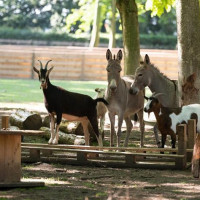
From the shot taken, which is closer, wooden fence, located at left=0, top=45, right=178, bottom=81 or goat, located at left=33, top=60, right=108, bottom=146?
goat, located at left=33, top=60, right=108, bottom=146

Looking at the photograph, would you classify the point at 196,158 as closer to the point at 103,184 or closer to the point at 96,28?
the point at 103,184

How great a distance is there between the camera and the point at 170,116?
15.8 m

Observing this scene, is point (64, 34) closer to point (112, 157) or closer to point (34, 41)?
point (34, 41)

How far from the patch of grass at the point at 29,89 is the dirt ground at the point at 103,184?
18.8 meters

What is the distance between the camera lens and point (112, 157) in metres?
15.0

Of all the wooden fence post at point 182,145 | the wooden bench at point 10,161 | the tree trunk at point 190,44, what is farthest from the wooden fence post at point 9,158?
the tree trunk at point 190,44

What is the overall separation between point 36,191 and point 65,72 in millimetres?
36582

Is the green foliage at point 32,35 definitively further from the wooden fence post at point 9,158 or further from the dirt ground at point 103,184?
the wooden fence post at point 9,158

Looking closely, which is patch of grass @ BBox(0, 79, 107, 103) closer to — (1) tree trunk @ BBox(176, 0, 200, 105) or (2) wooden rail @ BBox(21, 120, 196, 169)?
(1) tree trunk @ BBox(176, 0, 200, 105)

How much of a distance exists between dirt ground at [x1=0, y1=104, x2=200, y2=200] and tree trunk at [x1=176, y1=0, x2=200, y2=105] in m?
4.65

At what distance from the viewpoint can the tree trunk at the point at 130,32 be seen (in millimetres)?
25188

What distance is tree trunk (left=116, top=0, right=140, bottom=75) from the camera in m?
25.2

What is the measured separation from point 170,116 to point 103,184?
377 centimetres

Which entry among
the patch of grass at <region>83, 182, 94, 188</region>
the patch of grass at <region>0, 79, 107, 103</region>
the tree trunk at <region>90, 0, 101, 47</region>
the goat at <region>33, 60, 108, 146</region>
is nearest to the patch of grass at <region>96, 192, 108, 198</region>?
the patch of grass at <region>83, 182, 94, 188</region>
